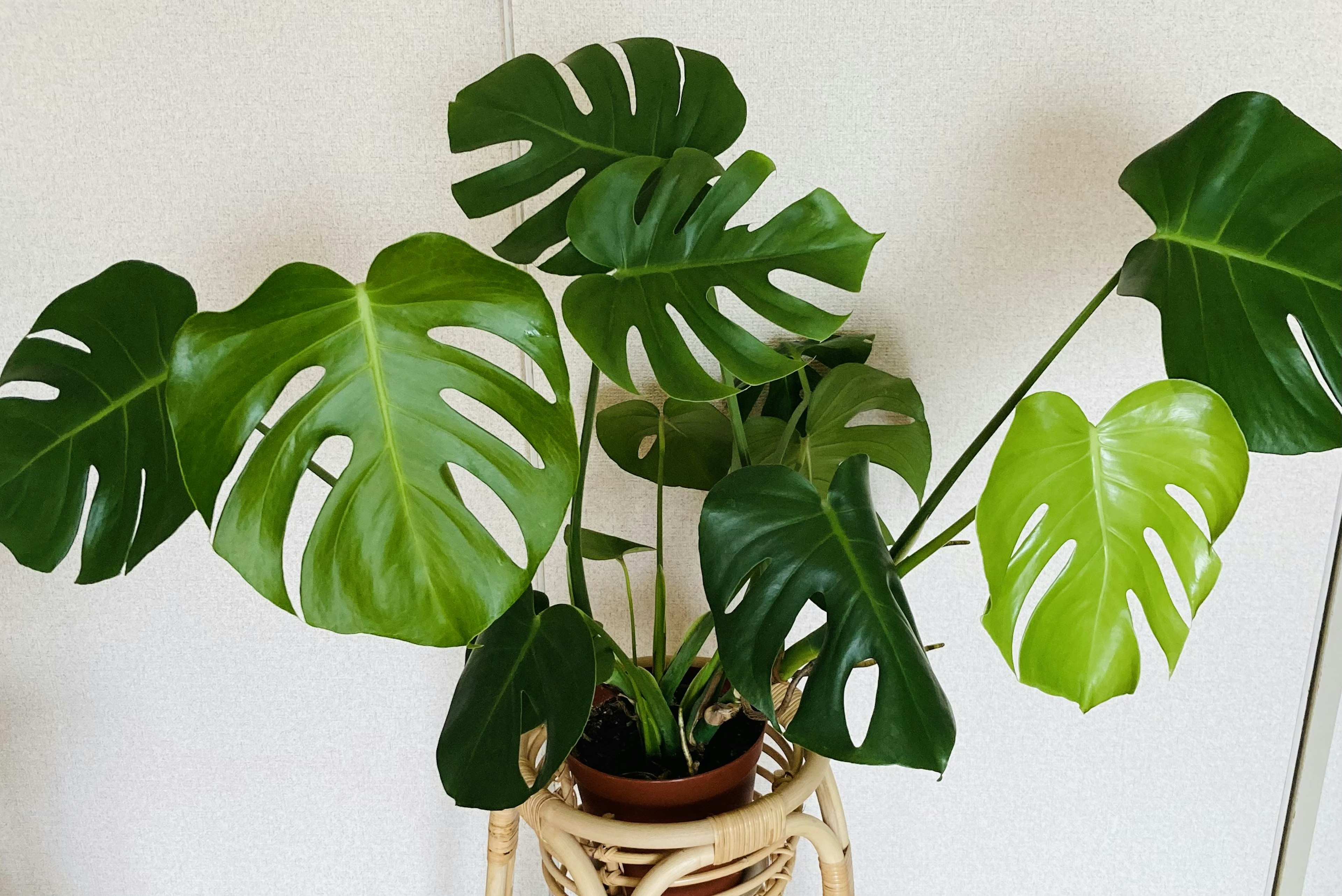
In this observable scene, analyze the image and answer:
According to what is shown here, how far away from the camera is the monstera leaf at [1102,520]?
659mm

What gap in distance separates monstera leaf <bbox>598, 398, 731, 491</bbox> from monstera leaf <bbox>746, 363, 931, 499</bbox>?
53mm

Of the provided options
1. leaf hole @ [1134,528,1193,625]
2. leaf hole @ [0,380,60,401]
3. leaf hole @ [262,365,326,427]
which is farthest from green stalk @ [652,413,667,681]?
leaf hole @ [0,380,60,401]

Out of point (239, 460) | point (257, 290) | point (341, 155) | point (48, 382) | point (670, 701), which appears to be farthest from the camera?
point (239, 460)

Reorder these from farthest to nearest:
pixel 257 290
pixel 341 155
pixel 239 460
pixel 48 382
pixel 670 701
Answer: pixel 239 460 → pixel 341 155 → pixel 670 701 → pixel 48 382 → pixel 257 290

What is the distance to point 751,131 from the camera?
1.09 m

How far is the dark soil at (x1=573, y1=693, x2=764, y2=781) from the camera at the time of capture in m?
0.96

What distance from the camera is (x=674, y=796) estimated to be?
911 millimetres

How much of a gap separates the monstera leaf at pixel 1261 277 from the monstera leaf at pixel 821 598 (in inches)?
10.2

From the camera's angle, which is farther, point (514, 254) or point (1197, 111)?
point (1197, 111)

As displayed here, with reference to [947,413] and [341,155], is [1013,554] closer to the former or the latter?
[947,413]

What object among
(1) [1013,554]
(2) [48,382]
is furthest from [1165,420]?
(2) [48,382]

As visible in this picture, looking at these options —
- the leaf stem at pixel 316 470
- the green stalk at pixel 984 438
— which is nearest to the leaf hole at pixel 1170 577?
the green stalk at pixel 984 438

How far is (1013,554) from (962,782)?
2.37 feet

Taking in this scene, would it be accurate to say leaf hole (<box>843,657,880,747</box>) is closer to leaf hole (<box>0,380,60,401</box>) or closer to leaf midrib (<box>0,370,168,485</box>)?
leaf midrib (<box>0,370,168,485</box>)
